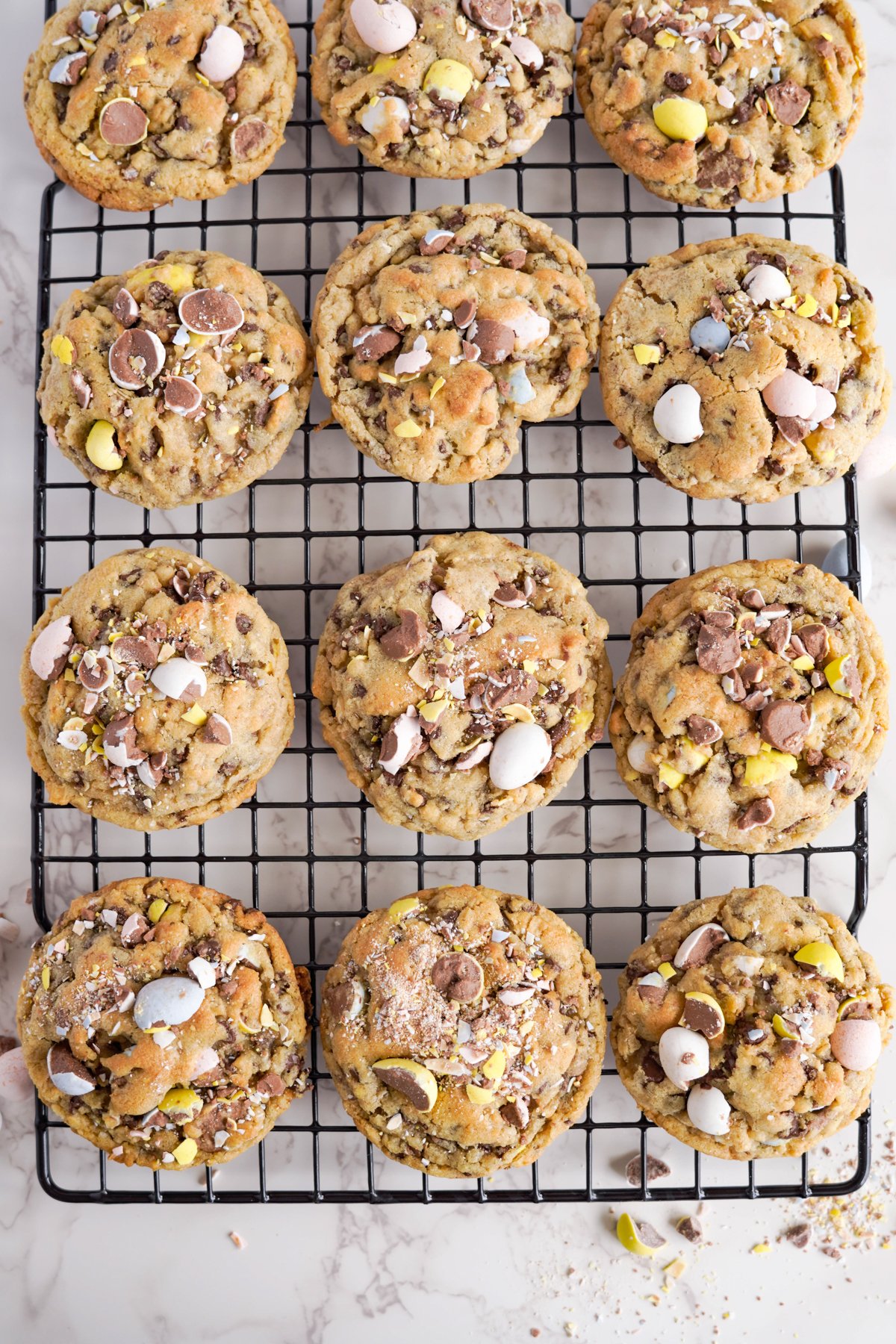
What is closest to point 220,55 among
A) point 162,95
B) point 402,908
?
point 162,95

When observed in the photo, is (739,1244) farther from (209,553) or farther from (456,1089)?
(209,553)

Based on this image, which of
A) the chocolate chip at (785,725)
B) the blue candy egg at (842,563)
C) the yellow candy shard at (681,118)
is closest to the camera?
the chocolate chip at (785,725)

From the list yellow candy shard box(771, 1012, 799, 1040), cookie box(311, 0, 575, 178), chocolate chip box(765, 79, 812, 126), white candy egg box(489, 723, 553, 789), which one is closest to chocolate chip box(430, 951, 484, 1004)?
white candy egg box(489, 723, 553, 789)

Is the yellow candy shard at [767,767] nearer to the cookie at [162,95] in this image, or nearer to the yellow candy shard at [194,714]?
the yellow candy shard at [194,714]

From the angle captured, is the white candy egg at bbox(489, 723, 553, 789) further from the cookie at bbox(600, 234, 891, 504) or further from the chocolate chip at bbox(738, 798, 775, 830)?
the cookie at bbox(600, 234, 891, 504)

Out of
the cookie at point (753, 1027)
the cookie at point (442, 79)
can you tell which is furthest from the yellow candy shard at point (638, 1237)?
the cookie at point (442, 79)

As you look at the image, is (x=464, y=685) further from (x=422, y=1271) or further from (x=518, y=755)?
(x=422, y=1271)
